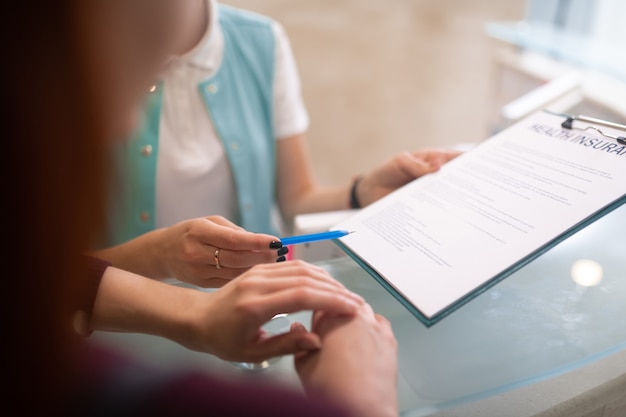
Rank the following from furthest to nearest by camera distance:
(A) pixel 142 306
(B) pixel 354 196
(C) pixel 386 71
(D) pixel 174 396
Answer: (C) pixel 386 71, (B) pixel 354 196, (A) pixel 142 306, (D) pixel 174 396

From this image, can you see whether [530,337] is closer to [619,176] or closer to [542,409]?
[542,409]

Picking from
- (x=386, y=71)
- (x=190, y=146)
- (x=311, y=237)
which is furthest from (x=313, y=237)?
(x=386, y=71)

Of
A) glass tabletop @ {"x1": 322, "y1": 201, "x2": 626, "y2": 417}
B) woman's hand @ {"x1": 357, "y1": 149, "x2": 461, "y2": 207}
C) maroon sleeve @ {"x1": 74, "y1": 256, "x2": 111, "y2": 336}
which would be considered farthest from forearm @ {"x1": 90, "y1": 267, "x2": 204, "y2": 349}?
woman's hand @ {"x1": 357, "y1": 149, "x2": 461, "y2": 207}

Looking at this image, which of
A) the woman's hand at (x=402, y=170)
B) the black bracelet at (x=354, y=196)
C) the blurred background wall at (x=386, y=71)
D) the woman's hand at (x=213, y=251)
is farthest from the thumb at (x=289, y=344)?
the blurred background wall at (x=386, y=71)

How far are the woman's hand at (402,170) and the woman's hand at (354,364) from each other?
28 cm

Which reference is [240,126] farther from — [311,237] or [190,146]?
[311,237]

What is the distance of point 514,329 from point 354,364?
0.16 metres

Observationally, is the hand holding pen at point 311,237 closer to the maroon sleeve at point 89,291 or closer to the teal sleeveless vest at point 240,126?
the maroon sleeve at point 89,291

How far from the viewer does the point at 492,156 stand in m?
0.54

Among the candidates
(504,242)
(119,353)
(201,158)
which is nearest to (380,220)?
(504,242)

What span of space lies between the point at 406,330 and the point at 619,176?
0.22 m

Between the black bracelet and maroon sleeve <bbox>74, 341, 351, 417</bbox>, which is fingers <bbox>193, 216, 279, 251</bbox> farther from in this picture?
the black bracelet

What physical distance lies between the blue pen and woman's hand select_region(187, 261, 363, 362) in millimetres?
98

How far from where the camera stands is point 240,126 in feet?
2.72
